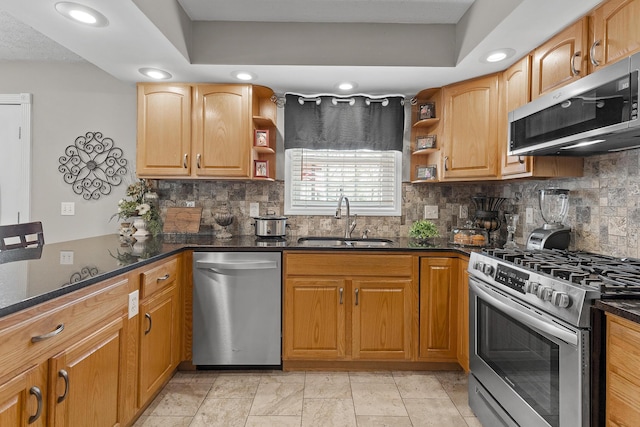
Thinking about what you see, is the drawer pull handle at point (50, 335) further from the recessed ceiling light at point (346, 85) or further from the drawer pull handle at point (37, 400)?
the recessed ceiling light at point (346, 85)

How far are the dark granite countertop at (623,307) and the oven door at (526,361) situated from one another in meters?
0.12

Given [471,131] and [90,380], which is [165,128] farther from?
[471,131]

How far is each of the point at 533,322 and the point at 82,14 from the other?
2598 millimetres

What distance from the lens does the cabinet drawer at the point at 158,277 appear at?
6.32 ft

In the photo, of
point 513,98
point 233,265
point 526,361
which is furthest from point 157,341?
point 513,98

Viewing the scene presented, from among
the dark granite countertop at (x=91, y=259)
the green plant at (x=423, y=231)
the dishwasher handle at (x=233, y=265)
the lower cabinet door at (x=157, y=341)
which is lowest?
the lower cabinet door at (x=157, y=341)

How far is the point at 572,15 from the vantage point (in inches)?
72.2

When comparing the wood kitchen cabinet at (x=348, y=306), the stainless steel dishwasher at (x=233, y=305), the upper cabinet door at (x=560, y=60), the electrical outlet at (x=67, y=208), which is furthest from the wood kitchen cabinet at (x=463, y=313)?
the electrical outlet at (x=67, y=208)

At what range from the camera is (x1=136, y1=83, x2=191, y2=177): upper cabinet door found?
2844 millimetres

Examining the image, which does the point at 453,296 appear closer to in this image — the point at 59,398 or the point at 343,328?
the point at 343,328

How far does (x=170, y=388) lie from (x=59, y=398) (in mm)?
1226

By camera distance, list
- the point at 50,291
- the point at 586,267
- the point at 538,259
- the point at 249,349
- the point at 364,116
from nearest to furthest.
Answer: the point at 50,291, the point at 586,267, the point at 538,259, the point at 249,349, the point at 364,116

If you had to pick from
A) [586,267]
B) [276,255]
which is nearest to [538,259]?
[586,267]

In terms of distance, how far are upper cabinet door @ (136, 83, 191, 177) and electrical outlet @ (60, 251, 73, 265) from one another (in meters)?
1.08
